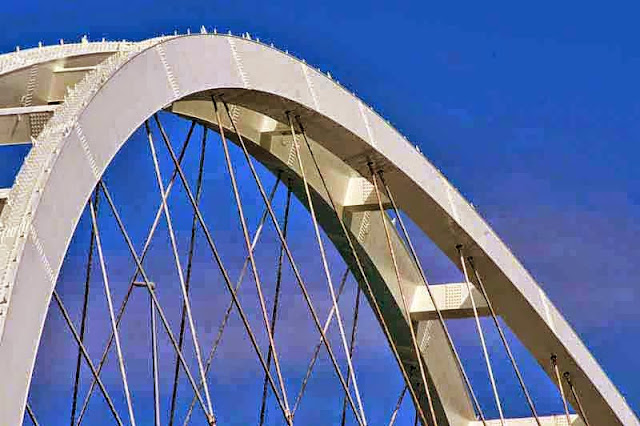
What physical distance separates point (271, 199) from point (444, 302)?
648cm

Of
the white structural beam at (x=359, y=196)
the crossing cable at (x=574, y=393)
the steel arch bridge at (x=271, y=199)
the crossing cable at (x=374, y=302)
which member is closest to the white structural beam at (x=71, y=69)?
the steel arch bridge at (x=271, y=199)

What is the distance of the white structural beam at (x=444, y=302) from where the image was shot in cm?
3775

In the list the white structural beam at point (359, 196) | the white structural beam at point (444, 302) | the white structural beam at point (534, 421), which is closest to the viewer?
the white structural beam at point (359, 196)

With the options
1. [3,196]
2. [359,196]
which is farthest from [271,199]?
[3,196]

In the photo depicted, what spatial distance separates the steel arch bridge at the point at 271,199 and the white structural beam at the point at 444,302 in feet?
0.12

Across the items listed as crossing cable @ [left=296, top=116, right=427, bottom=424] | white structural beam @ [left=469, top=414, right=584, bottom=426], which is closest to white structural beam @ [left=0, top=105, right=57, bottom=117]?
crossing cable @ [left=296, top=116, right=427, bottom=424]

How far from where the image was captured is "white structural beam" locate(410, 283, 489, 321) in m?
37.8

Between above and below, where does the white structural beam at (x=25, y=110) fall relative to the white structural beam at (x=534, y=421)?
below

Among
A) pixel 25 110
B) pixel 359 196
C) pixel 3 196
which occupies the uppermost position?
pixel 359 196

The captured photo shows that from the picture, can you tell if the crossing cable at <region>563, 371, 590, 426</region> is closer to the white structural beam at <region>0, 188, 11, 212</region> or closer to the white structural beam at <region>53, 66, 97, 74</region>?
the white structural beam at <region>53, 66, 97, 74</region>

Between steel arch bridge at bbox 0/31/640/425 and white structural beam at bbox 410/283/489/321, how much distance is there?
4 cm

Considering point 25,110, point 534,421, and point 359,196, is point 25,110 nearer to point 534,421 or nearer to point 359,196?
point 359,196

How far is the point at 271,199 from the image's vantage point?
1284 inches

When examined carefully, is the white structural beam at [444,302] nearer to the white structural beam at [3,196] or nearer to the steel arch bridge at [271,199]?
the steel arch bridge at [271,199]
